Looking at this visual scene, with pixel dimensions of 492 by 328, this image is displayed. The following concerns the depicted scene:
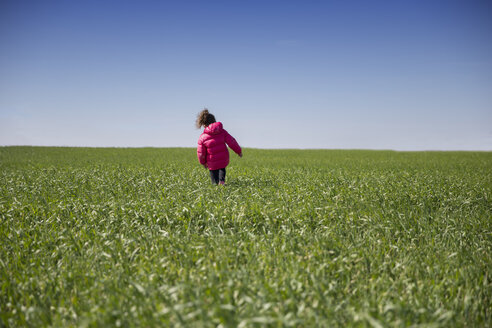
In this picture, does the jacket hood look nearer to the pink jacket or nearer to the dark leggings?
the pink jacket

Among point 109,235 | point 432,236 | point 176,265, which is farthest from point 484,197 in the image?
point 109,235

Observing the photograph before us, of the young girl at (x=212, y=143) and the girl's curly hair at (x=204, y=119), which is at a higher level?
the girl's curly hair at (x=204, y=119)

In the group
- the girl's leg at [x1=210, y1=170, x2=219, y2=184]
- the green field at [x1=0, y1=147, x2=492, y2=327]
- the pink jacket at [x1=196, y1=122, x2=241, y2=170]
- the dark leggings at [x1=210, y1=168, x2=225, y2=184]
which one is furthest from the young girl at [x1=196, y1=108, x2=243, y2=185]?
the green field at [x1=0, y1=147, x2=492, y2=327]

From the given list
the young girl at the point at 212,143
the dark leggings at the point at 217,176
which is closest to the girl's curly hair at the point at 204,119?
the young girl at the point at 212,143

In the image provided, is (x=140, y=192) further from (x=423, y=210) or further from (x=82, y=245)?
(x=423, y=210)

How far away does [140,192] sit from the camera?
9.31 m

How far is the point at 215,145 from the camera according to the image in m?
9.98

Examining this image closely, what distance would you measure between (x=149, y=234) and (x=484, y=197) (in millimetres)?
10039

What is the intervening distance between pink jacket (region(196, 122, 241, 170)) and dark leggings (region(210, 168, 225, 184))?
330mm

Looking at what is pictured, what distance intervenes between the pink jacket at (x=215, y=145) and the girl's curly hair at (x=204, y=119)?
0.25 metres

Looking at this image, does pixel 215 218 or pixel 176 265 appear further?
pixel 215 218

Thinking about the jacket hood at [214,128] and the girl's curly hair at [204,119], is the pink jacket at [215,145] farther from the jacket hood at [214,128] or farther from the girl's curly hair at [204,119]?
the girl's curly hair at [204,119]

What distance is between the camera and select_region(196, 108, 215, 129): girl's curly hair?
10109 mm

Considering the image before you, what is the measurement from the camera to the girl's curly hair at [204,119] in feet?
33.2
